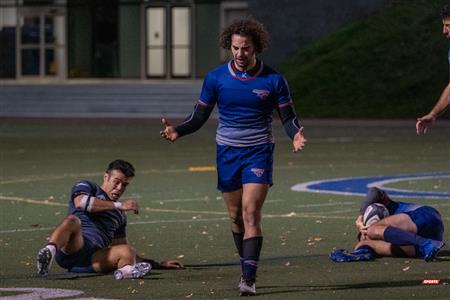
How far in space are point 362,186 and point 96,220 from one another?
866cm

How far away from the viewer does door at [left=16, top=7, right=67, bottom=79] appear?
57.0m

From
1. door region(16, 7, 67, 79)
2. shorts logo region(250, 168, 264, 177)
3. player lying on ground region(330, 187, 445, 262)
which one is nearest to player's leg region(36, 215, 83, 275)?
shorts logo region(250, 168, 264, 177)

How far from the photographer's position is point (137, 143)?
101ft

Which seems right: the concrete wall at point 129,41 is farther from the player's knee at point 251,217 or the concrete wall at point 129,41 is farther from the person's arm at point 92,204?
the player's knee at point 251,217

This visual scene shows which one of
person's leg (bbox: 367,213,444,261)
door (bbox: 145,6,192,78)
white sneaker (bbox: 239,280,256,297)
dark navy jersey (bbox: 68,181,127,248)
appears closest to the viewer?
white sneaker (bbox: 239,280,256,297)

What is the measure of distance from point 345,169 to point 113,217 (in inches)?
459

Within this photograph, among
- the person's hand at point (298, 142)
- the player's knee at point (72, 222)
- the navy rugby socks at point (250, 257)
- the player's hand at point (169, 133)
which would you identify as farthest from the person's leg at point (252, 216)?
the player's knee at point (72, 222)

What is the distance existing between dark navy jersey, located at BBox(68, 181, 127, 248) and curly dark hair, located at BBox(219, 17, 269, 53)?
167 centimetres

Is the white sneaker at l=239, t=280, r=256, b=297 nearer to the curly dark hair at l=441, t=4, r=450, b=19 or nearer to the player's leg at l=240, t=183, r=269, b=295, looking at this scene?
the player's leg at l=240, t=183, r=269, b=295

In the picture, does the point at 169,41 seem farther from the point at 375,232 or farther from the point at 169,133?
the point at 169,133

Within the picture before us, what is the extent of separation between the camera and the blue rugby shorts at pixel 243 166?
10445mm

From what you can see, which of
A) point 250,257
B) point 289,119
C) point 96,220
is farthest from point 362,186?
point 250,257

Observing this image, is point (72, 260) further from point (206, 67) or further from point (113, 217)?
point (206, 67)

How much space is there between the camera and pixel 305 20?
51.6 meters
